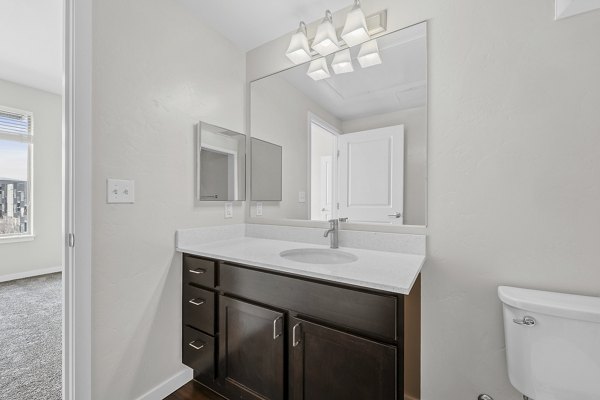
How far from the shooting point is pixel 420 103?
4.50 ft

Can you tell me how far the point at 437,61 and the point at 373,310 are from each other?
1243 mm

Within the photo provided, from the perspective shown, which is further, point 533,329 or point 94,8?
point 94,8

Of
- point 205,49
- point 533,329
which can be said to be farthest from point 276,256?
point 205,49

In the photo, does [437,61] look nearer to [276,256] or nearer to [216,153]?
[276,256]

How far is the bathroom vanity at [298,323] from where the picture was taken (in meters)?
0.95

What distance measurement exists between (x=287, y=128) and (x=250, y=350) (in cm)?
142

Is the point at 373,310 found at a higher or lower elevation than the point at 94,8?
lower

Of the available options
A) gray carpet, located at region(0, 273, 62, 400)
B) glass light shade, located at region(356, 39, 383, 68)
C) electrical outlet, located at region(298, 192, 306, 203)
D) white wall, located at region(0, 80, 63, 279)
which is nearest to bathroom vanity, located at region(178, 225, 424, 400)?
electrical outlet, located at region(298, 192, 306, 203)

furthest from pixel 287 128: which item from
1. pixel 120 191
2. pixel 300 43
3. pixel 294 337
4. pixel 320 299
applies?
pixel 294 337

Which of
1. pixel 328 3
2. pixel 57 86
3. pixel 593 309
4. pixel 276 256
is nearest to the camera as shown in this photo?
pixel 593 309

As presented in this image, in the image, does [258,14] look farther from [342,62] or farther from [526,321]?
[526,321]

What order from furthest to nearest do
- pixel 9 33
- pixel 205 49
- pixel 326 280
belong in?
pixel 9 33 < pixel 205 49 < pixel 326 280

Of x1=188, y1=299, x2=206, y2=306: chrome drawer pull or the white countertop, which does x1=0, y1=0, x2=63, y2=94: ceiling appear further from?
x1=188, y1=299, x2=206, y2=306: chrome drawer pull

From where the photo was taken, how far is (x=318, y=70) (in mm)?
1707
